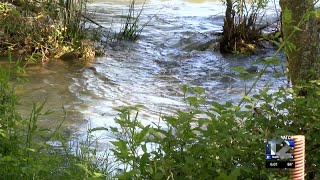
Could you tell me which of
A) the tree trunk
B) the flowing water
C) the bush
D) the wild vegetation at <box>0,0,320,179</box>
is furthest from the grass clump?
the bush

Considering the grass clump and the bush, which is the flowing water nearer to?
the grass clump

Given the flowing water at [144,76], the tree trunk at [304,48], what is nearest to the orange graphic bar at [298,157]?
the tree trunk at [304,48]

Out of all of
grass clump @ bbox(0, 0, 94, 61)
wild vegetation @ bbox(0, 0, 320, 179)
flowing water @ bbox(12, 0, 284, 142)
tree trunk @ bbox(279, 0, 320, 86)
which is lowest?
flowing water @ bbox(12, 0, 284, 142)

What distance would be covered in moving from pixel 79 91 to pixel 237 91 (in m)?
2.20

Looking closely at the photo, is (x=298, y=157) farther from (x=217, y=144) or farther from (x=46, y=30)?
(x=46, y=30)

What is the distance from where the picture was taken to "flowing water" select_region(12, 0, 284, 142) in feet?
21.4

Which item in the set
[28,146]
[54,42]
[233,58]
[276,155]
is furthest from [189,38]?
[276,155]

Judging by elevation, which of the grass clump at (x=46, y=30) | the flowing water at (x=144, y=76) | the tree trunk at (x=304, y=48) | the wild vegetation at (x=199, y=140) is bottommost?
the flowing water at (x=144, y=76)

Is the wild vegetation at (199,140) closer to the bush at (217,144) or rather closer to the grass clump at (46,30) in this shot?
the bush at (217,144)

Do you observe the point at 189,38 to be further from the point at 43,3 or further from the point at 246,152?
the point at 246,152

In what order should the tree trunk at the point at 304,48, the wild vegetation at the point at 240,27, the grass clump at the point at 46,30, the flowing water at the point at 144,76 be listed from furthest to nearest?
the wild vegetation at the point at 240,27 → the grass clump at the point at 46,30 → the flowing water at the point at 144,76 → the tree trunk at the point at 304,48

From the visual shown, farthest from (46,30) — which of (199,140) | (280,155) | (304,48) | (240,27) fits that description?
(280,155)

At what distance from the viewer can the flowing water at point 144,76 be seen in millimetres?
6512

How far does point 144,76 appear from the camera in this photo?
845cm
